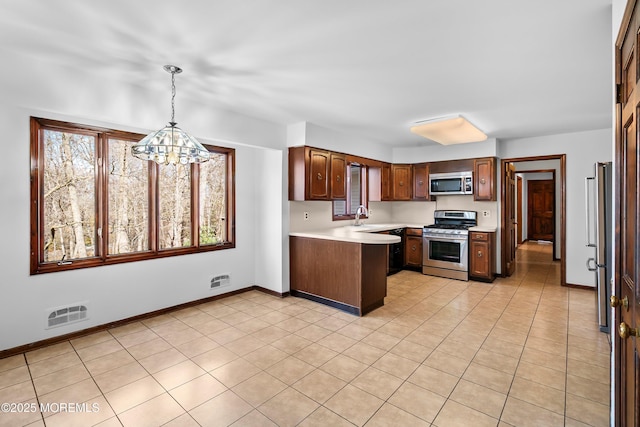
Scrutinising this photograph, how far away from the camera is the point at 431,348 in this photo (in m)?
2.91

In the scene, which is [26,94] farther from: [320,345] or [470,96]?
[470,96]

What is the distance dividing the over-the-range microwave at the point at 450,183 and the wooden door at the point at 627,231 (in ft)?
14.2

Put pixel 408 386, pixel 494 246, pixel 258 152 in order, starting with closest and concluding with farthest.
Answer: pixel 408 386, pixel 258 152, pixel 494 246

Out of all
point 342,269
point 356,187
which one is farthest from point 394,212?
point 342,269

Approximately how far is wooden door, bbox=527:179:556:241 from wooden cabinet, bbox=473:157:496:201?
19.1ft

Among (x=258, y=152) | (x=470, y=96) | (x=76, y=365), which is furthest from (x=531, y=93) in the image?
(x=76, y=365)

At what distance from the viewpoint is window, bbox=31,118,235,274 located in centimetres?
299

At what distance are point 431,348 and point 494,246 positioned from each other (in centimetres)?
330

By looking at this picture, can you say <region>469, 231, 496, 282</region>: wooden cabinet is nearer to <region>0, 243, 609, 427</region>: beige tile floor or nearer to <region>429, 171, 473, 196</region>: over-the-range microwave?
<region>429, 171, 473, 196</region>: over-the-range microwave

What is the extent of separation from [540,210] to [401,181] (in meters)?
6.41

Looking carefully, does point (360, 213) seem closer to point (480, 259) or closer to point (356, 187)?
point (356, 187)

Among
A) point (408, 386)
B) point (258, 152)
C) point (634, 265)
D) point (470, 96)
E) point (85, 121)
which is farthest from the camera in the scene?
point (258, 152)

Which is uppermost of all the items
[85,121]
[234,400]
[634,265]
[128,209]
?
[85,121]

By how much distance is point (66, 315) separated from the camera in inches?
121
